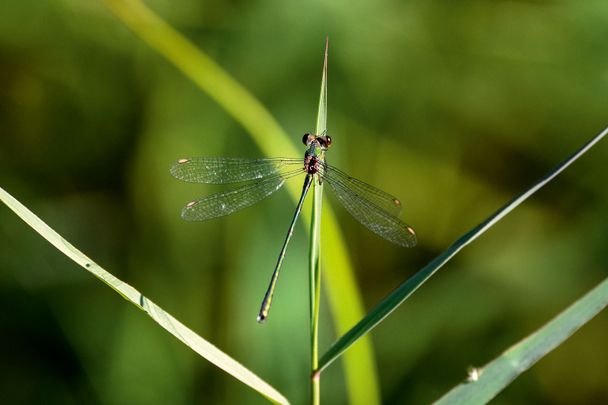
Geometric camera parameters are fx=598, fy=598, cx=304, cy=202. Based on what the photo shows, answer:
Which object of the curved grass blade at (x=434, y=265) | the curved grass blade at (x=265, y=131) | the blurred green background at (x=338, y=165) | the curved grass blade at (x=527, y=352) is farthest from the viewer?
the blurred green background at (x=338, y=165)

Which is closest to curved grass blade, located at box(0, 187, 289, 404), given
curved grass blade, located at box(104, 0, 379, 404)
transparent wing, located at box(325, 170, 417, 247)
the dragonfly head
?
curved grass blade, located at box(104, 0, 379, 404)

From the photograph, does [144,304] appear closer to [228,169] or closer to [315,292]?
[315,292]

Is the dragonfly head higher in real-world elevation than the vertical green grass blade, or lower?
higher

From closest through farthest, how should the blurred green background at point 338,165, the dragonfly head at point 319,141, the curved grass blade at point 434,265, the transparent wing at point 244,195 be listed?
the curved grass blade at point 434,265, the dragonfly head at point 319,141, the transparent wing at point 244,195, the blurred green background at point 338,165

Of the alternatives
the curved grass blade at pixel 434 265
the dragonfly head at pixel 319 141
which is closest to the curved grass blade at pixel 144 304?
the curved grass blade at pixel 434 265

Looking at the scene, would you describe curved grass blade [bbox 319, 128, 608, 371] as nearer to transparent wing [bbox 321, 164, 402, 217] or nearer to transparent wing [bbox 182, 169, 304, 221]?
transparent wing [bbox 321, 164, 402, 217]

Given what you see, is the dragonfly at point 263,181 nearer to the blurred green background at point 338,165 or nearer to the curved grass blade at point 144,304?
the blurred green background at point 338,165

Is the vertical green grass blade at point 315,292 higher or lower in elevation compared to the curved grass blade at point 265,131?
lower

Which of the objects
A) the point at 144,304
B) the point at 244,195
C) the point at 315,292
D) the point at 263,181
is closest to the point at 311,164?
the point at 263,181
